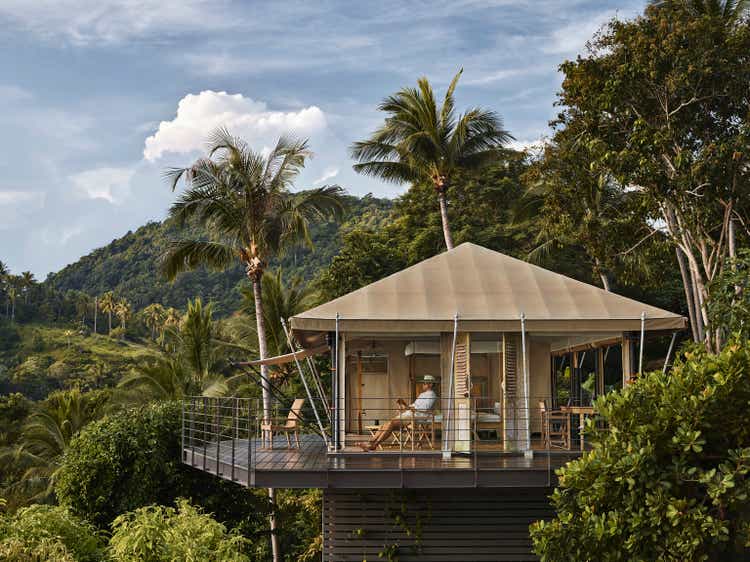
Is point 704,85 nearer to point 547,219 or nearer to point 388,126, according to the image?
point 547,219

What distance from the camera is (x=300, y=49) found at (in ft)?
97.6

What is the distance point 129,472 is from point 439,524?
7.48m

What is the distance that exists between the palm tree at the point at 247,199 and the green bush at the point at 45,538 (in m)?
11.3

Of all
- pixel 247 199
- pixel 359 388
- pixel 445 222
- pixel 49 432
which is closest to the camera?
pixel 359 388

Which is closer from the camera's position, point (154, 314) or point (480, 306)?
point (480, 306)

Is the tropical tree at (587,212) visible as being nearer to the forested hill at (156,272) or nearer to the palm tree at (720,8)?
the palm tree at (720,8)

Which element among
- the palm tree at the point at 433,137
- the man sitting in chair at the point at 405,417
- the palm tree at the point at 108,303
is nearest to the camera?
the man sitting in chair at the point at 405,417

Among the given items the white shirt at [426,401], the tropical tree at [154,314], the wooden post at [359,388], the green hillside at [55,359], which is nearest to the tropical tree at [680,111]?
the white shirt at [426,401]

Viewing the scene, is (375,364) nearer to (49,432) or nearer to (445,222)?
(445,222)

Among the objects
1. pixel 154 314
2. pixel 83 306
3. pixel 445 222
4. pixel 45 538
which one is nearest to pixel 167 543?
pixel 45 538

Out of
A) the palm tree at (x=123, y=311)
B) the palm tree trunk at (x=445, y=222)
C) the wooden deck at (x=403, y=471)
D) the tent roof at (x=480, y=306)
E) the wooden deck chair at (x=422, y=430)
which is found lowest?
the wooden deck at (x=403, y=471)

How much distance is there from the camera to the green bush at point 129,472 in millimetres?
17609

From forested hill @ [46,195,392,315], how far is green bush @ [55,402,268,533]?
3780 cm

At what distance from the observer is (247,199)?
75.9 feet
